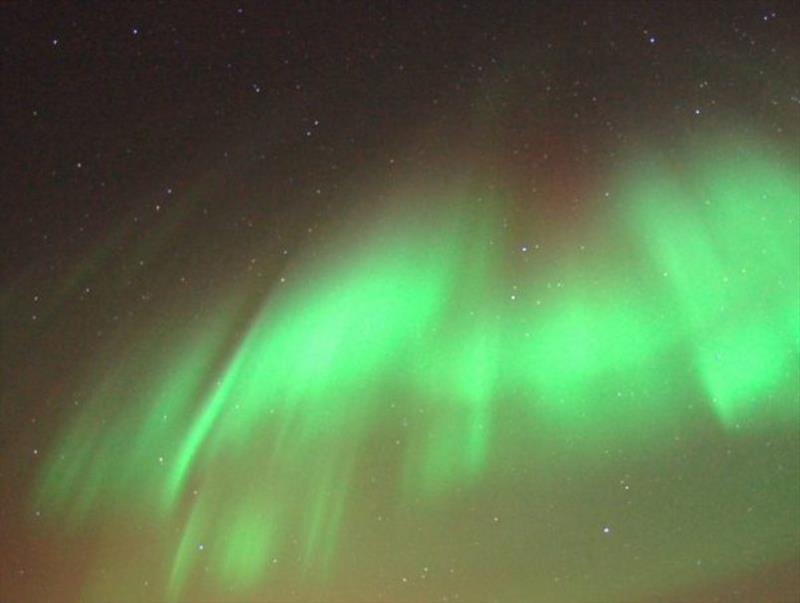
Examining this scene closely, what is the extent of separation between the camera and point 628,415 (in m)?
1.02

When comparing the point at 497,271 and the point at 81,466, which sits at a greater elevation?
the point at 497,271

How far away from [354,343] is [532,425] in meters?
0.21

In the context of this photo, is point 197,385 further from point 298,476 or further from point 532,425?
point 532,425

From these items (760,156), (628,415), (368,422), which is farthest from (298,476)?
(760,156)

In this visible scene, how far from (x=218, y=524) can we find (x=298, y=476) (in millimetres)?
99

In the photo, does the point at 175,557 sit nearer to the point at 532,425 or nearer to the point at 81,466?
the point at 81,466

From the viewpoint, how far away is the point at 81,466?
39.7 inches

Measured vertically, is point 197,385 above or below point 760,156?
below

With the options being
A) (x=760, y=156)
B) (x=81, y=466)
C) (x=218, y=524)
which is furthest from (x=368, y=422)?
(x=760, y=156)

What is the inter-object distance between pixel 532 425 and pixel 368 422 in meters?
0.18

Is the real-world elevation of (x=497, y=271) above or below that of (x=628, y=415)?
above

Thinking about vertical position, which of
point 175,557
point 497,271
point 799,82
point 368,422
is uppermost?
point 799,82

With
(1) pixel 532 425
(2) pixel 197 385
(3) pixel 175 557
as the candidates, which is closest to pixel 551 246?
(1) pixel 532 425

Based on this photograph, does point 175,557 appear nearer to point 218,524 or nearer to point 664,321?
point 218,524
